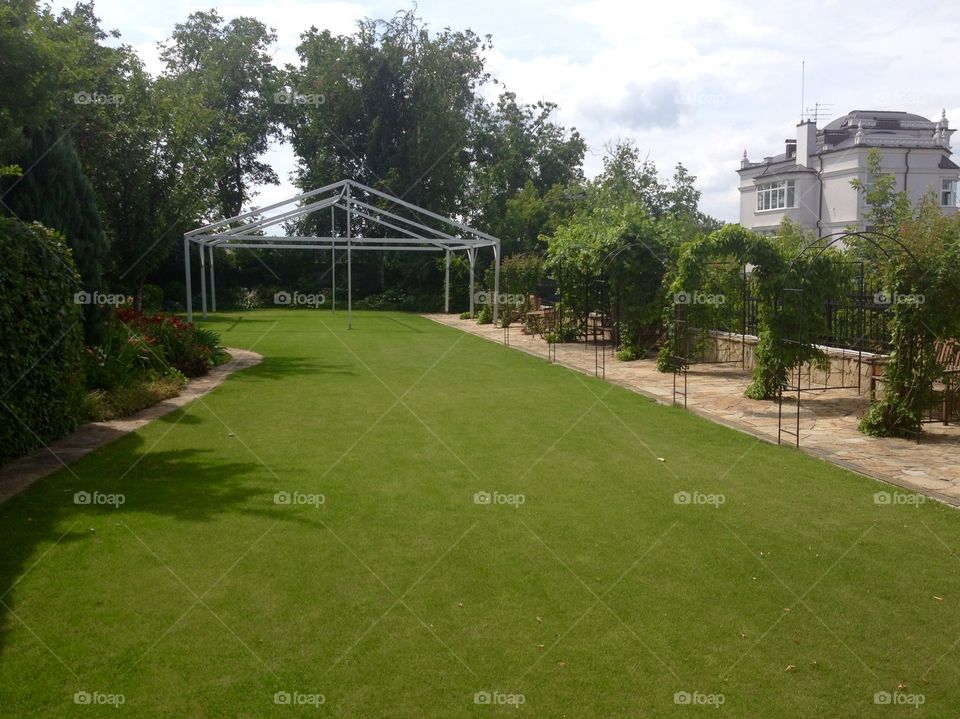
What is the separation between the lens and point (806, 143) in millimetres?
36625

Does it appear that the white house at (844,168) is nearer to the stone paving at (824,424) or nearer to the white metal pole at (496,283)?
the white metal pole at (496,283)

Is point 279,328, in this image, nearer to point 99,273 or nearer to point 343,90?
point 99,273

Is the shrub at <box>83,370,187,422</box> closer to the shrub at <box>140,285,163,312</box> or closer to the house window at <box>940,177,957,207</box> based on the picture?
the shrub at <box>140,285,163,312</box>

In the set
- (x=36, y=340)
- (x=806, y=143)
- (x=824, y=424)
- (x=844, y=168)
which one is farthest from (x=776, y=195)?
(x=36, y=340)

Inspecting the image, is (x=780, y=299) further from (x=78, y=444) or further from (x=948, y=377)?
(x=78, y=444)

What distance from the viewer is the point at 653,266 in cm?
1800

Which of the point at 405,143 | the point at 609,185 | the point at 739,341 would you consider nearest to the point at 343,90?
the point at 405,143

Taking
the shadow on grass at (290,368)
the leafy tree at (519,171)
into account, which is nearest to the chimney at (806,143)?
the leafy tree at (519,171)

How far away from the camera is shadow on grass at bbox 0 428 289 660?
5621 millimetres

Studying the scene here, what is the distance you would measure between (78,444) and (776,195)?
34794mm

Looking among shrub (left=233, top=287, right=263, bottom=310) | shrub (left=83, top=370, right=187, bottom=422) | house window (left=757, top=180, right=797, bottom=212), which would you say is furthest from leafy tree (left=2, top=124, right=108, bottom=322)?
house window (left=757, top=180, right=797, bottom=212)

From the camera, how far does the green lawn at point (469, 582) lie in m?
3.96

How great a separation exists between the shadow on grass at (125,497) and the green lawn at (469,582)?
3cm

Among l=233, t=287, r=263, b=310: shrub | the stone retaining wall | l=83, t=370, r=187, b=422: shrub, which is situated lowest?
l=83, t=370, r=187, b=422: shrub
